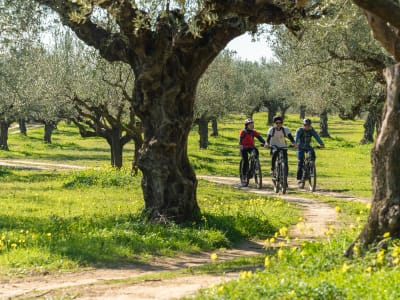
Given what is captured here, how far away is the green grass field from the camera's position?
23.3 ft

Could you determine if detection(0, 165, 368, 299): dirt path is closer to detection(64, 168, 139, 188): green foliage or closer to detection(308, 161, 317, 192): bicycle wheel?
detection(308, 161, 317, 192): bicycle wheel

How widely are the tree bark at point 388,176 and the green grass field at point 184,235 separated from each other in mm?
325

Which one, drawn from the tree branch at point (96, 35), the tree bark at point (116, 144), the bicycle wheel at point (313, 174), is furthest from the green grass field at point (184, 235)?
the tree branch at point (96, 35)

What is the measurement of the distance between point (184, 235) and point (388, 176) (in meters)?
4.92

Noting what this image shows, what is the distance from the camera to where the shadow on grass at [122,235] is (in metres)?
11.3

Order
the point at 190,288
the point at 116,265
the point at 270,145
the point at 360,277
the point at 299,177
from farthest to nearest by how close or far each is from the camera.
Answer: the point at 299,177 → the point at 270,145 → the point at 116,265 → the point at 190,288 → the point at 360,277

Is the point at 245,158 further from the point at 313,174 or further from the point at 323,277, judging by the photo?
the point at 323,277

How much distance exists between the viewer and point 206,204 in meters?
18.7

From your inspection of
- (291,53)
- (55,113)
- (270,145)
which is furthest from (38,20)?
(55,113)

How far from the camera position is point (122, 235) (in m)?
12.4

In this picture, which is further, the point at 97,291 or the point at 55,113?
the point at 55,113

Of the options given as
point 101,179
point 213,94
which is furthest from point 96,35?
point 213,94

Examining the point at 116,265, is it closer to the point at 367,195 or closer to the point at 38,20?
the point at 38,20

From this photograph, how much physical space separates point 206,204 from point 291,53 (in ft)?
46.1
